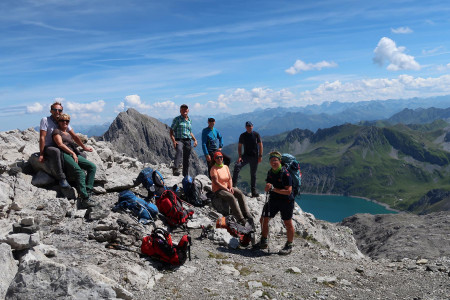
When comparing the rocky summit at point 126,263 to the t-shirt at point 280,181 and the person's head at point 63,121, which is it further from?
the t-shirt at point 280,181

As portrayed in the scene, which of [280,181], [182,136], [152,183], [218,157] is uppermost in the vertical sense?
[182,136]

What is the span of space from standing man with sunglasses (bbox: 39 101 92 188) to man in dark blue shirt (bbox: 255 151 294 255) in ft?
26.6

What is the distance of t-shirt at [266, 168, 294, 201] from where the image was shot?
1181 centimetres

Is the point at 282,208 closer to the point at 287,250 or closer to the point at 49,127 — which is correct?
the point at 287,250

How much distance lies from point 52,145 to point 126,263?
6.34 meters

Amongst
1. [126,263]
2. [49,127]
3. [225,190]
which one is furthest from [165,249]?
[49,127]

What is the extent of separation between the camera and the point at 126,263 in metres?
9.09

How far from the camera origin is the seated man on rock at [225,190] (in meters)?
13.6

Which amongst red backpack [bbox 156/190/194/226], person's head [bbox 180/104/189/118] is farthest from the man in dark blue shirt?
person's head [bbox 180/104/189/118]

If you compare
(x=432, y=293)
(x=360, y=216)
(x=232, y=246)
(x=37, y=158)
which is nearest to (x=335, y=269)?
(x=432, y=293)

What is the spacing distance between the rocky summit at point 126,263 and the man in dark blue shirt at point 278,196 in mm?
738

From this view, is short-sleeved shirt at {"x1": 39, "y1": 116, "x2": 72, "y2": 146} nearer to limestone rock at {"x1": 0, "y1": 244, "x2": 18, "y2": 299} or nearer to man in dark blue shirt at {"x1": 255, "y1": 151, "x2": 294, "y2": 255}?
limestone rock at {"x1": 0, "y1": 244, "x2": 18, "y2": 299}

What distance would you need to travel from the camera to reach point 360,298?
9703 mm

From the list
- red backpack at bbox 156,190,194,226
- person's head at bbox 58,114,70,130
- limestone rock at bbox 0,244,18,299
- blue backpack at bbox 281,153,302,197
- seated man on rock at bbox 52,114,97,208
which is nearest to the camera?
limestone rock at bbox 0,244,18,299
